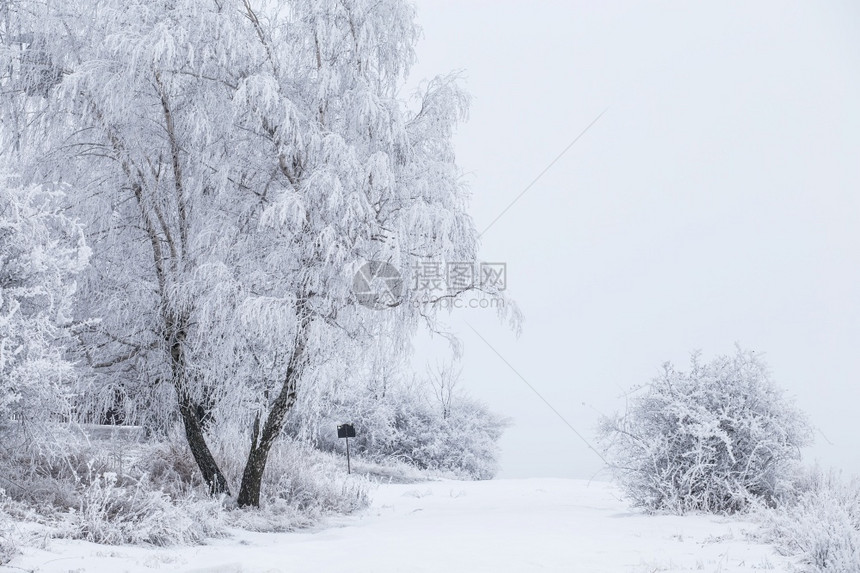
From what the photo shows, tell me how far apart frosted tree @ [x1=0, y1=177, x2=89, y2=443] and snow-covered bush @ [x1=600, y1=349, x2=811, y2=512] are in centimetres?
631

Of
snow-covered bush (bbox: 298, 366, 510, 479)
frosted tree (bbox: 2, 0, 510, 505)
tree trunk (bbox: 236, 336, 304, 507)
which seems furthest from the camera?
snow-covered bush (bbox: 298, 366, 510, 479)

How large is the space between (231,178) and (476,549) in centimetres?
570

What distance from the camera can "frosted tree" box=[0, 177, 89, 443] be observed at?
5.77 metres

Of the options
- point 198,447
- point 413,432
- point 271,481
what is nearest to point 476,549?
point 198,447

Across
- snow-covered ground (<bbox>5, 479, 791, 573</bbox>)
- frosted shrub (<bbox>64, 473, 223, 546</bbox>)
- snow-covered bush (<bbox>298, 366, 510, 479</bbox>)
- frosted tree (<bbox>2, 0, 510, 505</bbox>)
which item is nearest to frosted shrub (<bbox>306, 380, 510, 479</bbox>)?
snow-covered bush (<bbox>298, 366, 510, 479</bbox>)

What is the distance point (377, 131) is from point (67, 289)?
12.8ft

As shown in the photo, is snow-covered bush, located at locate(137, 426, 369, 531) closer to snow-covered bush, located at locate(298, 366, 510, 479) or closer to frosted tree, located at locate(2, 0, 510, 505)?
frosted tree, located at locate(2, 0, 510, 505)

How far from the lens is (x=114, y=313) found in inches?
365

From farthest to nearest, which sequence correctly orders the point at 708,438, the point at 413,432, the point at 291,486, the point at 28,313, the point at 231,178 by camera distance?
the point at 413,432 → the point at 291,486 → the point at 231,178 → the point at 708,438 → the point at 28,313

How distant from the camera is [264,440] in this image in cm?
906

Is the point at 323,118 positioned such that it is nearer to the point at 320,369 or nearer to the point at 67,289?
the point at 320,369

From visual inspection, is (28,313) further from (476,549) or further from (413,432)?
(413,432)

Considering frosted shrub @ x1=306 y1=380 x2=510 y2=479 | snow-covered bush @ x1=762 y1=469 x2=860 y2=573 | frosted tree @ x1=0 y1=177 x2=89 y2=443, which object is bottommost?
frosted shrub @ x1=306 y1=380 x2=510 y2=479

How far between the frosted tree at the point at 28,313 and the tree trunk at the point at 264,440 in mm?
2814
